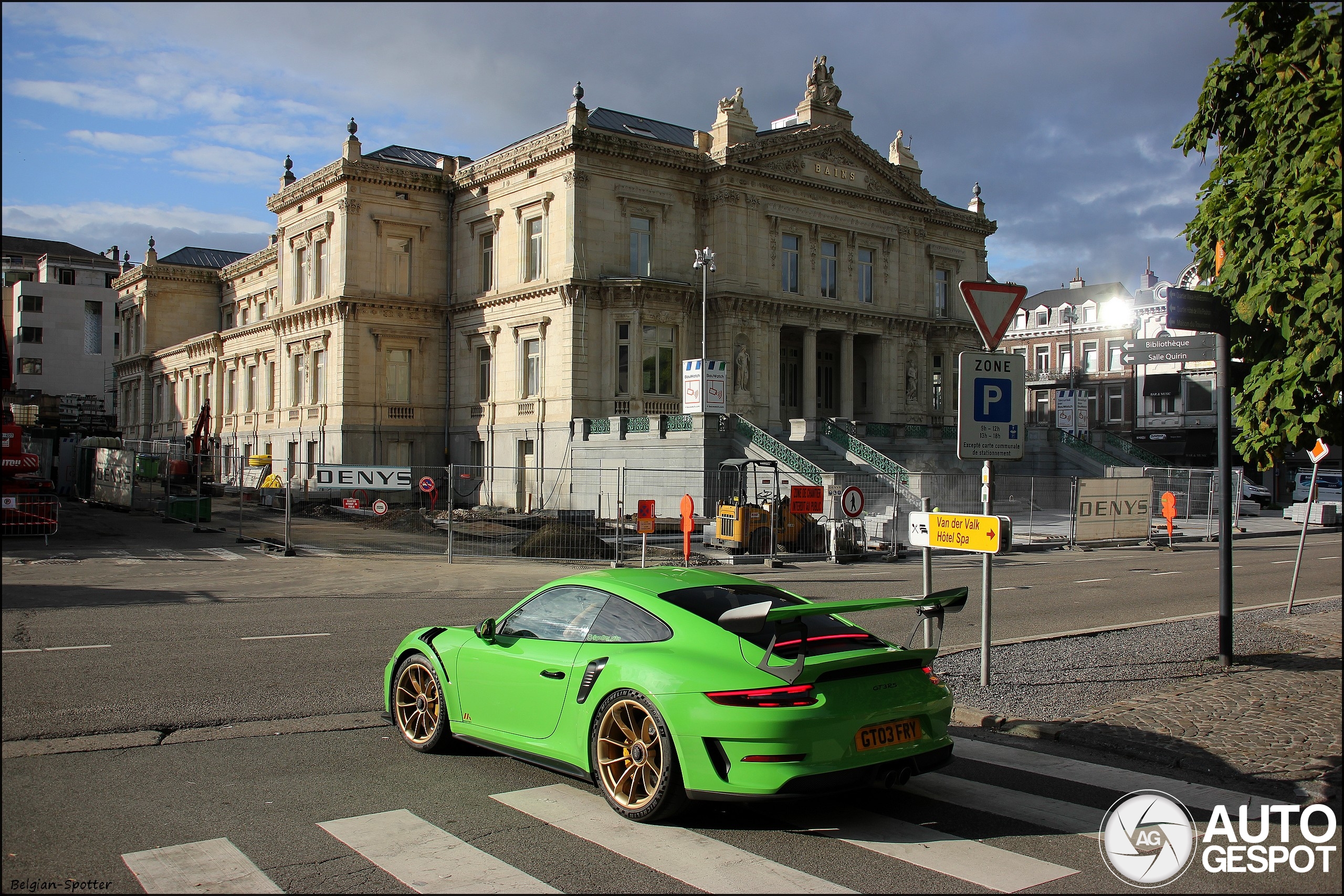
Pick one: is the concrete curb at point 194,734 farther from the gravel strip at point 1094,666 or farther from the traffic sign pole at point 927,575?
the gravel strip at point 1094,666

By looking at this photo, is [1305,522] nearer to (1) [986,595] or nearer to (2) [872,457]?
(1) [986,595]

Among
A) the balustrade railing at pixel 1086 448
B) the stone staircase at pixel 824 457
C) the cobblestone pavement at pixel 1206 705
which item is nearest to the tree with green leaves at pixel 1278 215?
the cobblestone pavement at pixel 1206 705

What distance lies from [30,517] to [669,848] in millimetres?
23033

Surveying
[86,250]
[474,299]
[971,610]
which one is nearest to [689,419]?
[474,299]

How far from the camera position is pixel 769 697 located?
5.38 meters

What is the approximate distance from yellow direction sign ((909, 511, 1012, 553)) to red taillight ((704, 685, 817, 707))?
11.9 ft

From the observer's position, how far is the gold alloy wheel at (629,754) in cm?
563

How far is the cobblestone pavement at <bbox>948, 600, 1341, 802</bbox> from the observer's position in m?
6.93

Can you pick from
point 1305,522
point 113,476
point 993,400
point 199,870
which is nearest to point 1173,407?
point 1305,522

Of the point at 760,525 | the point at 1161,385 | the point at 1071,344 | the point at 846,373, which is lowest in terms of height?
the point at 760,525

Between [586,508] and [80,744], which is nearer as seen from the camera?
[80,744]

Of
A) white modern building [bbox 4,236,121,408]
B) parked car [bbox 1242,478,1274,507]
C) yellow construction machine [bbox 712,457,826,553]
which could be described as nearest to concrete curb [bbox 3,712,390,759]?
yellow construction machine [bbox 712,457,826,553]

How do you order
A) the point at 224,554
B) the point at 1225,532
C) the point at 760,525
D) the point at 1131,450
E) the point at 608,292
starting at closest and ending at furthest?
the point at 1225,532 → the point at 224,554 → the point at 760,525 → the point at 608,292 → the point at 1131,450

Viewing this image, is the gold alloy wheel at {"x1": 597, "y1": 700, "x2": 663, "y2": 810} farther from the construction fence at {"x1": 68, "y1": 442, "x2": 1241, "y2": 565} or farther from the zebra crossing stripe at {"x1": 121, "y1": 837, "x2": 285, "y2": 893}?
the construction fence at {"x1": 68, "y1": 442, "x2": 1241, "y2": 565}
